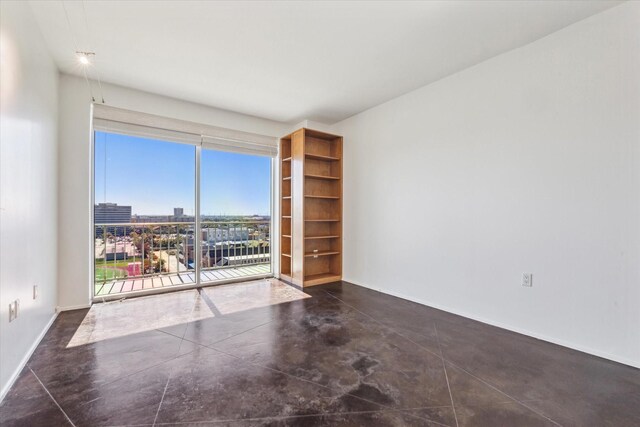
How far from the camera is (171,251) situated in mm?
4273

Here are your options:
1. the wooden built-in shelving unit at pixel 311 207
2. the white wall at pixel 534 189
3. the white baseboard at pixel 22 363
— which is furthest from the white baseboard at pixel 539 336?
the white baseboard at pixel 22 363

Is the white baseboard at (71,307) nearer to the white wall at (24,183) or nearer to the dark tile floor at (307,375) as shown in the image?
the dark tile floor at (307,375)

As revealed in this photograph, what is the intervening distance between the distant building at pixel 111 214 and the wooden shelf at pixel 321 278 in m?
2.60

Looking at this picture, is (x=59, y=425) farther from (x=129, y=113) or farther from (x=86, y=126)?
(x=129, y=113)

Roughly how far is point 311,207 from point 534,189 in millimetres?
2902

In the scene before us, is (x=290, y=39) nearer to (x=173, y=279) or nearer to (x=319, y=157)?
(x=319, y=157)

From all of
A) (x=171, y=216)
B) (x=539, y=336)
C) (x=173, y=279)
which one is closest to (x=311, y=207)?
(x=171, y=216)

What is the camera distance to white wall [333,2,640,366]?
205 cm

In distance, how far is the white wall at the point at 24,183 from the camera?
1684 millimetres

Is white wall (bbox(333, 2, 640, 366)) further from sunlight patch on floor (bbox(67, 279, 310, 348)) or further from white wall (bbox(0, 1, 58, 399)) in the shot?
white wall (bbox(0, 1, 58, 399))

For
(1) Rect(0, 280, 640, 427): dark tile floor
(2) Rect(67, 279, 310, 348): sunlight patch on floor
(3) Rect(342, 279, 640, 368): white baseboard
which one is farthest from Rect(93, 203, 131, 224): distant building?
(3) Rect(342, 279, 640, 368): white baseboard

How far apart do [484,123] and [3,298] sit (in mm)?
4008

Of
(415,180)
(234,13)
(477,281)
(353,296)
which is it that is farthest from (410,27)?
(353,296)

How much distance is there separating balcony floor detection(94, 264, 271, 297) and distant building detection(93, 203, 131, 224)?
0.89 metres
